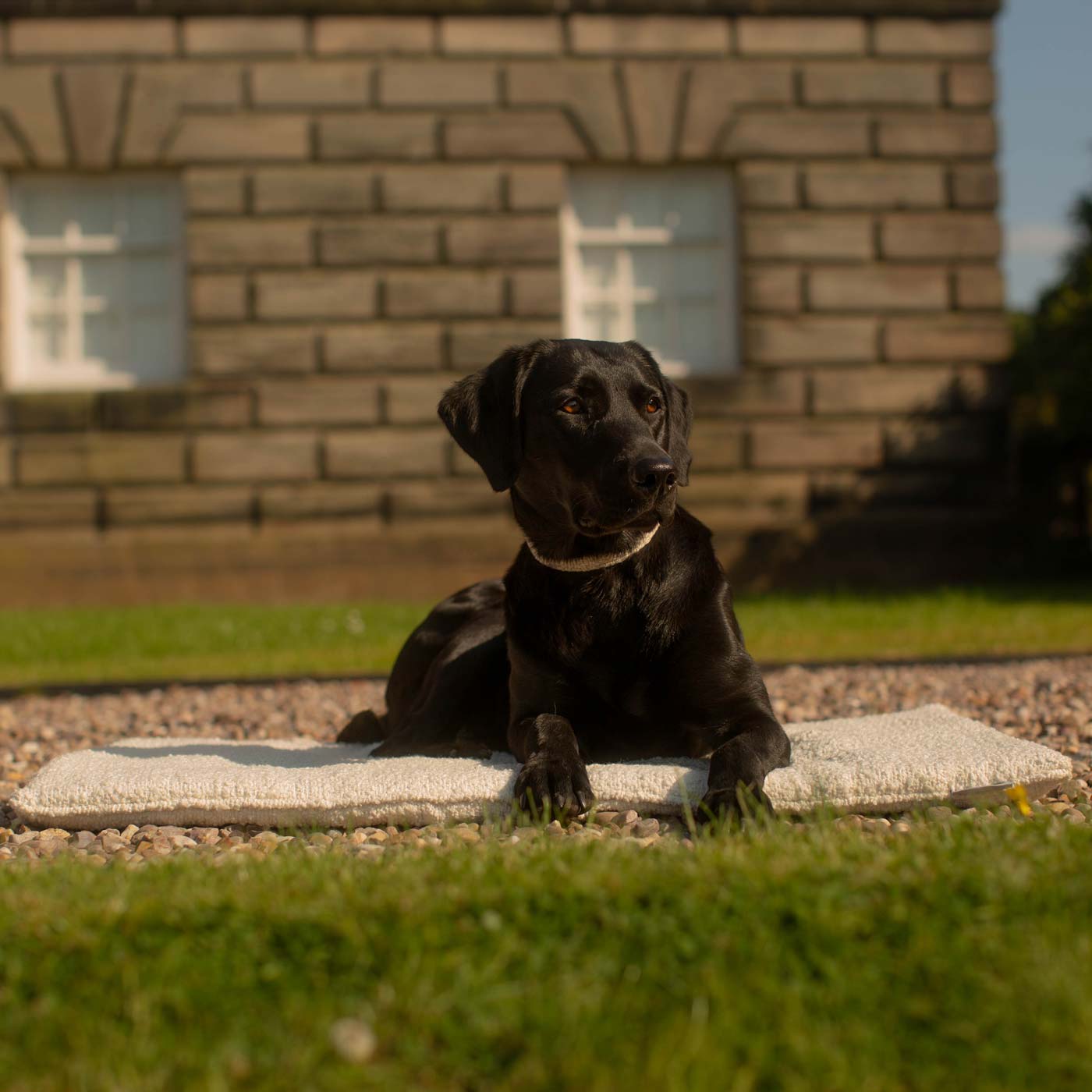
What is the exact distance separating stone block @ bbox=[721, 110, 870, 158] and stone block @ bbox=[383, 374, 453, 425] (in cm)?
332

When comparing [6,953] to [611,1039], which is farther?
[6,953]

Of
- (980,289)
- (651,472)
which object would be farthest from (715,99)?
(651,472)

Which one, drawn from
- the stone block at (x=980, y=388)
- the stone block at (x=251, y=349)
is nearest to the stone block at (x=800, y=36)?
the stone block at (x=980, y=388)

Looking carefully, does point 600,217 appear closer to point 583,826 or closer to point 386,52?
point 386,52

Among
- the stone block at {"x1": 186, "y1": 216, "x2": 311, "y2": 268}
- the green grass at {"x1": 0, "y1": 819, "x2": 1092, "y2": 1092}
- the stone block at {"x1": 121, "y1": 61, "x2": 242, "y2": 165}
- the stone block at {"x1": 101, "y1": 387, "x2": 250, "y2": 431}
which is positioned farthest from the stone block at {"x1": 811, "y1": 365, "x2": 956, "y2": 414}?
the green grass at {"x1": 0, "y1": 819, "x2": 1092, "y2": 1092}

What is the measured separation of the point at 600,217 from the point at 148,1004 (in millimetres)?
10021

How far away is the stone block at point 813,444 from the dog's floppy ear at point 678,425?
710 centimetres

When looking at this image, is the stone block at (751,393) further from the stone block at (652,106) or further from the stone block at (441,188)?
the stone block at (441,188)

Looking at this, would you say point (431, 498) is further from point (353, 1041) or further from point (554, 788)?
point (353, 1041)

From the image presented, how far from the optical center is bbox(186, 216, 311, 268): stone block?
35.0 feet

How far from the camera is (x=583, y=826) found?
3070 mm

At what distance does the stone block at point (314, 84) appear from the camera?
10.7m

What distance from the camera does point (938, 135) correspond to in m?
11.0

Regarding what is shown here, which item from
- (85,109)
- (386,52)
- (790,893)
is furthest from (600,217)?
(790,893)
